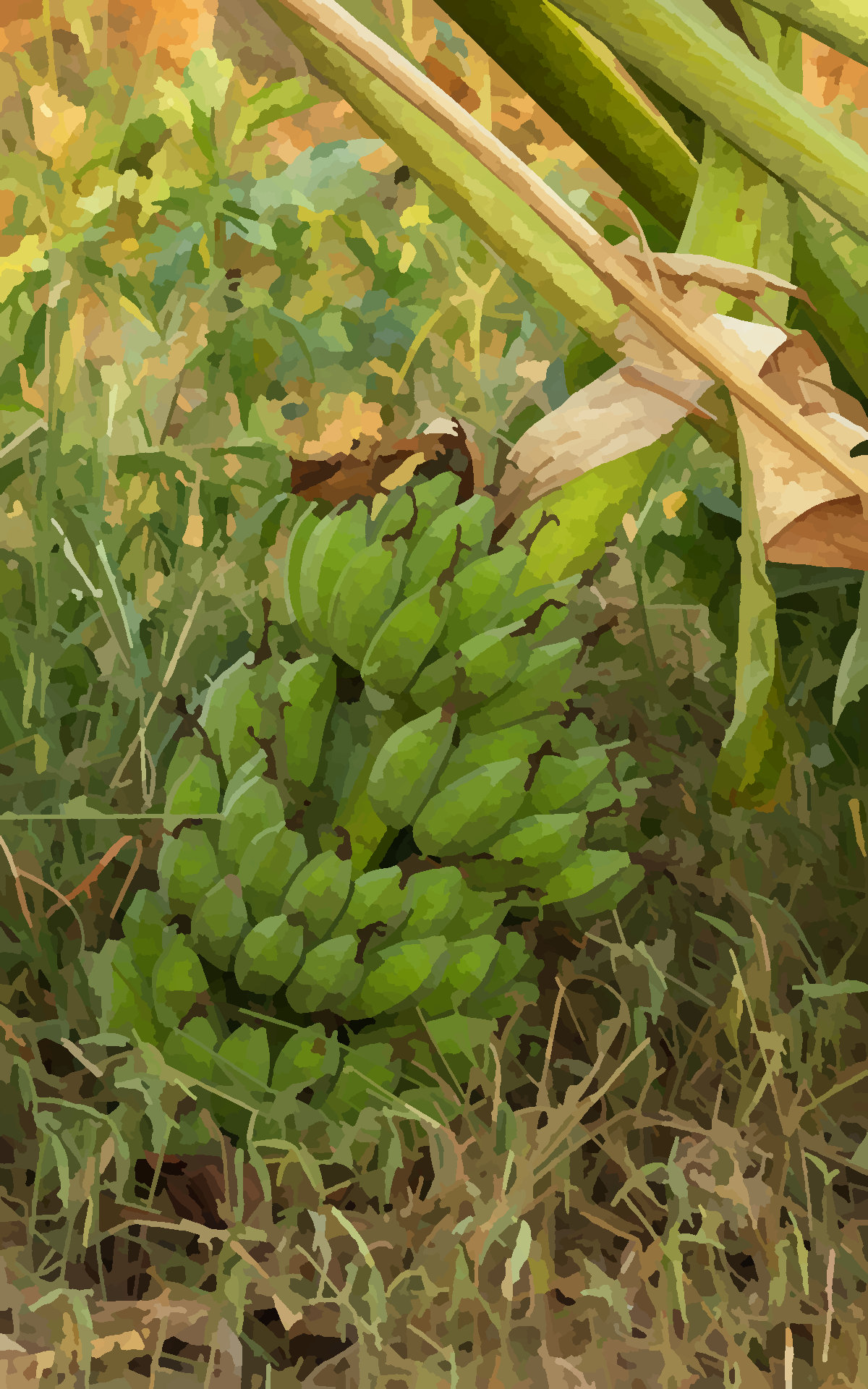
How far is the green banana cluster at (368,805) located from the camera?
0.44 meters

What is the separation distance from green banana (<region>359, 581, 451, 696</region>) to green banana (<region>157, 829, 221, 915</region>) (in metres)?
0.11

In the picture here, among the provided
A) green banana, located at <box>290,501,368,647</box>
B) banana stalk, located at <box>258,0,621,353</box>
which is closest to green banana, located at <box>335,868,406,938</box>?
green banana, located at <box>290,501,368,647</box>

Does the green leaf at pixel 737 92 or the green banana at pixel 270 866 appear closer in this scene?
the green leaf at pixel 737 92

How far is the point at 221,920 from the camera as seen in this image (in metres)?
0.45

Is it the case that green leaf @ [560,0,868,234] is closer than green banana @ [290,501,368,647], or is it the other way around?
green leaf @ [560,0,868,234]

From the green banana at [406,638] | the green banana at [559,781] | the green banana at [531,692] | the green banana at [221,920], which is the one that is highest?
the green banana at [406,638]

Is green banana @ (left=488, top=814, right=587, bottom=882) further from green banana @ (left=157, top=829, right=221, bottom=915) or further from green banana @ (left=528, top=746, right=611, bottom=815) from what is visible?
green banana @ (left=157, top=829, right=221, bottom=915)

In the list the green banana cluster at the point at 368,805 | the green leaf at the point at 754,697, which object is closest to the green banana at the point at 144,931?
the green banana cluster at the point at 368,805

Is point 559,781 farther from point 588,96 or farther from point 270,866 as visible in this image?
point 588,96

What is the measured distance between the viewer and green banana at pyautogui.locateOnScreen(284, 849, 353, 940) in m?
0.45

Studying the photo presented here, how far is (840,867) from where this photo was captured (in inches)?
22.9

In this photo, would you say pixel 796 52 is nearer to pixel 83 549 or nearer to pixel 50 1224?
pixel 83 549

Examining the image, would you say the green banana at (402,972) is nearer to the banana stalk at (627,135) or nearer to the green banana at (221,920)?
the green banana at (221,920)

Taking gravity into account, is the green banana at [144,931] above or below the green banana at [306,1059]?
above
